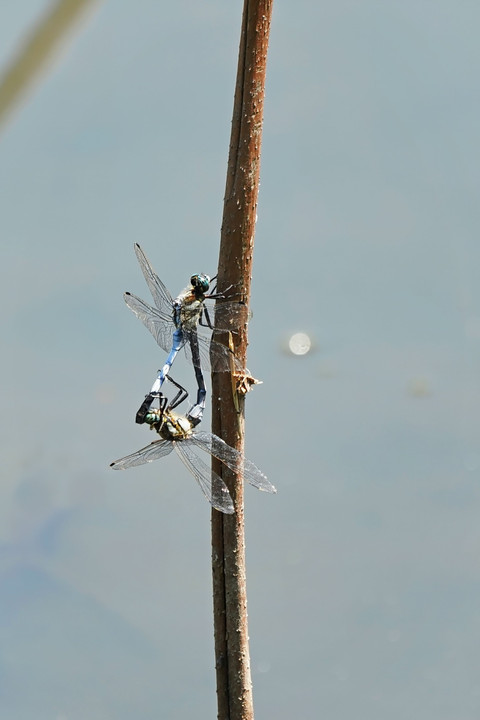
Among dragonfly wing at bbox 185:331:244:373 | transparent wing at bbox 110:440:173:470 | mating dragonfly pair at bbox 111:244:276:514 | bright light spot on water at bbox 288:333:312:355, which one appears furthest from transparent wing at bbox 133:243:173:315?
bright light spot on water at bbox 288:333:312:355

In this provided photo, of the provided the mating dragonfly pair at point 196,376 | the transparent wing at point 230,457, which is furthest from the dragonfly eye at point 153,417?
the transparent wing at point 230,457

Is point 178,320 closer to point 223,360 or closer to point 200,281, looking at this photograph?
point 200,281

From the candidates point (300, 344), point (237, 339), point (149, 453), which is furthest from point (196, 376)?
point (300, 344)

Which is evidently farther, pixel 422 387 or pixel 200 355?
pixel 422 387

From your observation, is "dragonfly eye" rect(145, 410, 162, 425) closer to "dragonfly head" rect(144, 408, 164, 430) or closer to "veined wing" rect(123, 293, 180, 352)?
"dragonfly head" rect(144, 408, 164, 430)

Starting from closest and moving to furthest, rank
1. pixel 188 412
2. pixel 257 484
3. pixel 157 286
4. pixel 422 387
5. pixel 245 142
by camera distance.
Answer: pixel 245 142 < pixel 257 484 < pixel 188 412 < pixel 157 286 < pixel 422 387

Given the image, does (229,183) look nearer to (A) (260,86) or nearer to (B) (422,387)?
(A) (260,86)

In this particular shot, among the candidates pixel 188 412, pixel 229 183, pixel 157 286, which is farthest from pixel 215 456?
pixel 157 286
